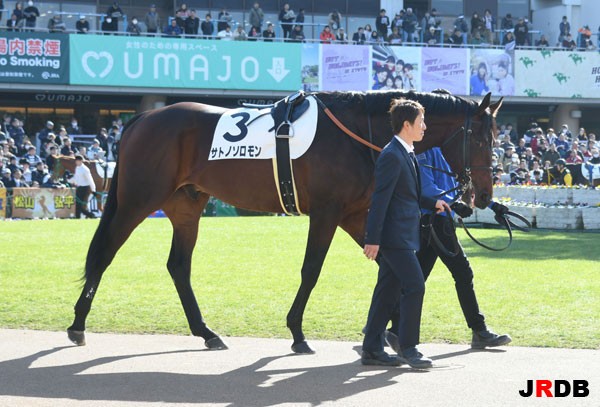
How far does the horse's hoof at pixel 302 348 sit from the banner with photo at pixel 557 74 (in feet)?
98.2

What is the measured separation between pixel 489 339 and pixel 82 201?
17923mm

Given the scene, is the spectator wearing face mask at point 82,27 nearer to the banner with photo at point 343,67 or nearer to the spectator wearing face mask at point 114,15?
the spectator wearing face mask at point 114,15

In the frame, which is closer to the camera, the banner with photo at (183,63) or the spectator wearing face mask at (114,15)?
the banner with photo at (183,63)

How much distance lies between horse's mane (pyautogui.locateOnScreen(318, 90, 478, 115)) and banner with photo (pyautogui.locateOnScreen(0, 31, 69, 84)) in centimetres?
2392

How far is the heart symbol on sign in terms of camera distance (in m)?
29.9

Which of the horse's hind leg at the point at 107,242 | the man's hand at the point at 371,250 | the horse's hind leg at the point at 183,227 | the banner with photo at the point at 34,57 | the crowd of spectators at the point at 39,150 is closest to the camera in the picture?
the man's hand at the point at 371,250

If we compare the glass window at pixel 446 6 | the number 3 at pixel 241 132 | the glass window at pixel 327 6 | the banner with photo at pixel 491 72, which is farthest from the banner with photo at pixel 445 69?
the number 3 at pixel 241 132

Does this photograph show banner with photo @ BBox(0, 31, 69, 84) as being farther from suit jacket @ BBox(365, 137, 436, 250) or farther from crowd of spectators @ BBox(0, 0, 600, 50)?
suit jacket @ BBox(365, 137, 436, 250)

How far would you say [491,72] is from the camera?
3438 cm

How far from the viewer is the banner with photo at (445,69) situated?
1314 inches

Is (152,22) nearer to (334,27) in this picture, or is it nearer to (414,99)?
(334,27)

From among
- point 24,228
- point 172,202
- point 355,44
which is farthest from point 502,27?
point 172,202

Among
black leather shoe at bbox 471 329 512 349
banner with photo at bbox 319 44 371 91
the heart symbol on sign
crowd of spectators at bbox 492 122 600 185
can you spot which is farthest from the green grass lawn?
banner with photo at bbox 319 44 371 91

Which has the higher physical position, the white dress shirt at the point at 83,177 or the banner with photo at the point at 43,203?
the white dress shirt at the point at 83,177
